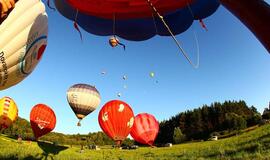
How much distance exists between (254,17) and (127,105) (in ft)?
53.0

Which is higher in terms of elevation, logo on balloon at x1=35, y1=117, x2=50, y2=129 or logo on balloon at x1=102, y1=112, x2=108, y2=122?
logo on balloon at x1=35, y1=117, x2=50, y2=129

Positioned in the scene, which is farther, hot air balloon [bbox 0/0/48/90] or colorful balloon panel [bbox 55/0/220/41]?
colorful balloon panel [bbox 55/0/220/41]

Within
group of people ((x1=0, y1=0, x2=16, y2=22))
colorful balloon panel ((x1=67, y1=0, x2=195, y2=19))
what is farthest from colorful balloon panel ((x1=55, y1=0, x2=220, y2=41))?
group of people ((x1=0, y1=0, x2=16, y2=22))

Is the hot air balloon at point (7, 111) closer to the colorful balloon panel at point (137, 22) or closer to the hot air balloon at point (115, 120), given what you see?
the hot air balloon at point (115, 120)

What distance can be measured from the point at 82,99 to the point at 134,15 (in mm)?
8881

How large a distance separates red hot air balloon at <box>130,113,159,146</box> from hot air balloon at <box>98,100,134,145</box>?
3578 mm

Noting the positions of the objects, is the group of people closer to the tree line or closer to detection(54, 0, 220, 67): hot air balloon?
detection(54, 0, 220, 67): hot air balloon

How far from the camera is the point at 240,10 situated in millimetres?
1121

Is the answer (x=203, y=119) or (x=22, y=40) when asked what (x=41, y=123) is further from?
(x=203, y=119)

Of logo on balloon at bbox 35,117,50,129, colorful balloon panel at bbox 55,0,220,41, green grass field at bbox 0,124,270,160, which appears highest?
colorful balloon panel at bbox 55,0,220,41

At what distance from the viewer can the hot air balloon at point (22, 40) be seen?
21.3 feet

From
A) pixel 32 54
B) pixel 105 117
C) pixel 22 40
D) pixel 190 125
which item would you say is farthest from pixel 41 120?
pixel 190 125

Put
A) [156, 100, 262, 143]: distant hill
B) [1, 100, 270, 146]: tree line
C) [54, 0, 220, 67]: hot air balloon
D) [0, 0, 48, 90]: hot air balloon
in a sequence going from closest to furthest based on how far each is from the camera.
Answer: [0, 0, 48, 90]: hot air balloon
[54, 0, 220, 67]: hot air balloon
[1, 100, 270, 146]: tree line
[156, 100, 262, 143]: distant hill

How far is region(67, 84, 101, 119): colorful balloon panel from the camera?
56.9 feet
